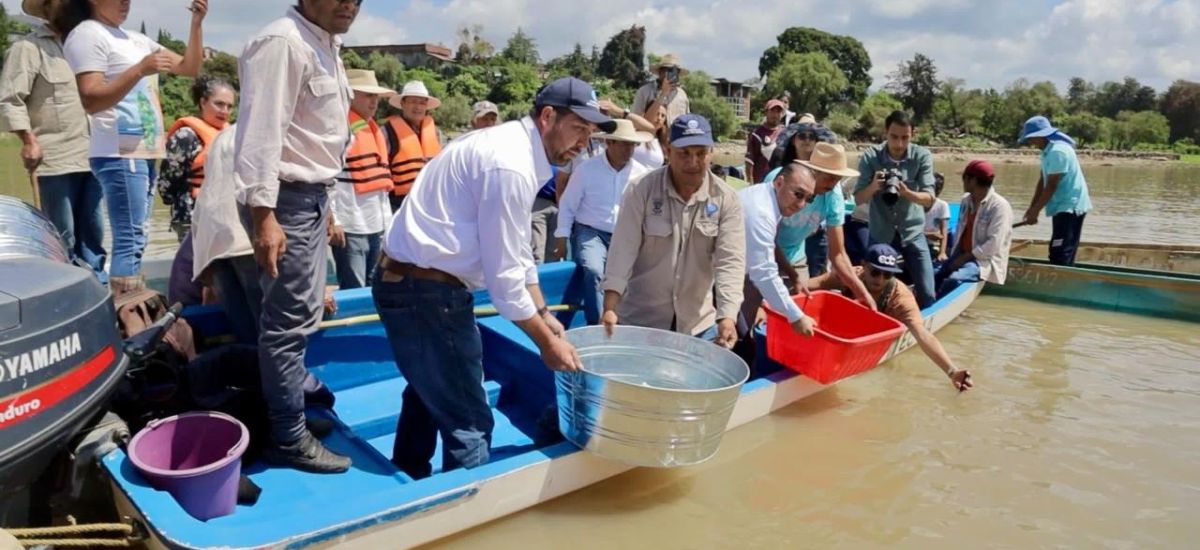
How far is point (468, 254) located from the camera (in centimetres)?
271

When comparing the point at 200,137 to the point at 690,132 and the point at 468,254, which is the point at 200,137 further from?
the point at 690,132

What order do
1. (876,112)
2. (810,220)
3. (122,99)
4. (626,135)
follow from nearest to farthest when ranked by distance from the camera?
(122,99) → (626,135) → (810,220) → (876,112)

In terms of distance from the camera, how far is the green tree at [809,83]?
222 feet

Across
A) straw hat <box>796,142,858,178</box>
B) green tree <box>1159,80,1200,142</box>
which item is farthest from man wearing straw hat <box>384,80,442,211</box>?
green tree <box>1159,80,1200,142</box>

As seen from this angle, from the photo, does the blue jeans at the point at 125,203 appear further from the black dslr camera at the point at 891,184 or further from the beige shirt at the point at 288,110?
the black dslr camera at the point at 891,184

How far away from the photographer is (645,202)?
3.85 meters

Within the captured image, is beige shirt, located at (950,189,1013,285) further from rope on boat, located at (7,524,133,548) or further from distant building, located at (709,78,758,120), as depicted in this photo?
distant building, located at (709,78,758,120)

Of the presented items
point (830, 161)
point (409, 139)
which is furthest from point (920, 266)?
point (409, 139)

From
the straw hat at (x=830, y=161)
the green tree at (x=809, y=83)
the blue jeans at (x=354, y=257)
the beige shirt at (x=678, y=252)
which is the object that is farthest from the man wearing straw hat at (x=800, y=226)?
the green tree at (x=809, y=83)

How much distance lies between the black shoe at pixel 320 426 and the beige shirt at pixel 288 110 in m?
1.14

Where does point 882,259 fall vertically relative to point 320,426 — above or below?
above

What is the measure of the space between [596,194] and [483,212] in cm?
252

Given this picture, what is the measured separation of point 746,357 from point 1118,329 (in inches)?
192

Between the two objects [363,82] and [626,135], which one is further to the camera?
[363,82]
